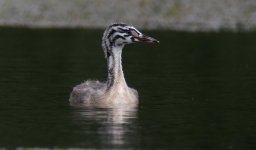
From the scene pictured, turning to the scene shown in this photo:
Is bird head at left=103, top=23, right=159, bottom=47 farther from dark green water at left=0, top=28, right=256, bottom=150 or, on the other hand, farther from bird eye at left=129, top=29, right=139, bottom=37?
dark green water at left=0, top=28, right=256, bottom=150

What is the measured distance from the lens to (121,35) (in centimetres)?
3875

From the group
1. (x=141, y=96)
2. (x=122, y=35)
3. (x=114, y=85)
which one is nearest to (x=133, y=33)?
(x=122, y=35)

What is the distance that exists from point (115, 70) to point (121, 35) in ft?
3.74

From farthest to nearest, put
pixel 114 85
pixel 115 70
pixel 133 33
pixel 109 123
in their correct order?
pixel 115 70 < pixel 133 33 < pixel 114 85 < pixel 109 123

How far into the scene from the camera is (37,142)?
29.8 metres

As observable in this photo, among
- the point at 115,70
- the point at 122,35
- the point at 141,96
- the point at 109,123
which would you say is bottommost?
the point at 109,123

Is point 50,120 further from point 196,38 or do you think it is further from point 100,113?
point 196,38

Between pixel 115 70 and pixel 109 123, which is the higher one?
pixel 115 70

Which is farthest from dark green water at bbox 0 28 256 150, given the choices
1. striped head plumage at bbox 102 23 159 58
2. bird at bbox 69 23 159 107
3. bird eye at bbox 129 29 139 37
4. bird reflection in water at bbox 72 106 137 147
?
bird eye at bbox 129 29 139 37

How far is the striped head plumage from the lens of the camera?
127ft

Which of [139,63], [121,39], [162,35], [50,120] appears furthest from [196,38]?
[50,120]

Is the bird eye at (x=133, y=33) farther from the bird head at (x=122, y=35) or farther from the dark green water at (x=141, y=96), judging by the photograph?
the dark green water at (x=141, y=96)

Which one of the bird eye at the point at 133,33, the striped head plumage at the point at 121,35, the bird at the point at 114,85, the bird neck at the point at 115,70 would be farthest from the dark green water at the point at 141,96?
the bird eye at the point at 133,33

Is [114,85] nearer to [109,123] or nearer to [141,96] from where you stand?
[141,96]
